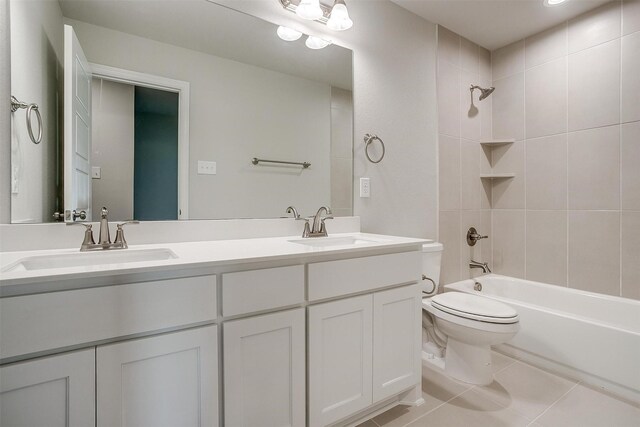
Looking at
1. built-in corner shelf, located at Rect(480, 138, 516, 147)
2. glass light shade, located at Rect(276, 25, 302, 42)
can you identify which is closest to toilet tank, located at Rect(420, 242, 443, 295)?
built-in corner shelf, located at Rect(480, 138, 516, 147)

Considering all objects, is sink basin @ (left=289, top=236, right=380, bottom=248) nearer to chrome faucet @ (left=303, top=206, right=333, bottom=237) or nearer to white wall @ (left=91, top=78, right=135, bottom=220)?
chrome faucet @ (left=303, top=206, right=333, bottom=237)

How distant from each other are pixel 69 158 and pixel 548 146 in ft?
9.97

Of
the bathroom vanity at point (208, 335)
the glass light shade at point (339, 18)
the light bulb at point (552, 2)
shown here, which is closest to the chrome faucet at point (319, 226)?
the bathroom vanity at point (208, 335)

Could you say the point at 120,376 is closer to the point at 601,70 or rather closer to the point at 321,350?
the point at 321,350

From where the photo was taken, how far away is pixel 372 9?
6.57 feet

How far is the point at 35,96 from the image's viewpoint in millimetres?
1138

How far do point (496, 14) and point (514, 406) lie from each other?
8.34ft

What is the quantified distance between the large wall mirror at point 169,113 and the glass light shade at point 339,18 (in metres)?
0.13

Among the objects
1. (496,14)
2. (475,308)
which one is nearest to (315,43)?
(496,14)

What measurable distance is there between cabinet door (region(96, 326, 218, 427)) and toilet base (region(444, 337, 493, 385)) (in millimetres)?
1453

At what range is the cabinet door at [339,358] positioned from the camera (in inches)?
46.5

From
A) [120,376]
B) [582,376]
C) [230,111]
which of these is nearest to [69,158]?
[230,111]

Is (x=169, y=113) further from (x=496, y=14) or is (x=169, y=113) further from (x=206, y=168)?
(x=496, y=14)

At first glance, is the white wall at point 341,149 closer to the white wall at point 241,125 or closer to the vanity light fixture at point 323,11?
the white wall at point 241,125
